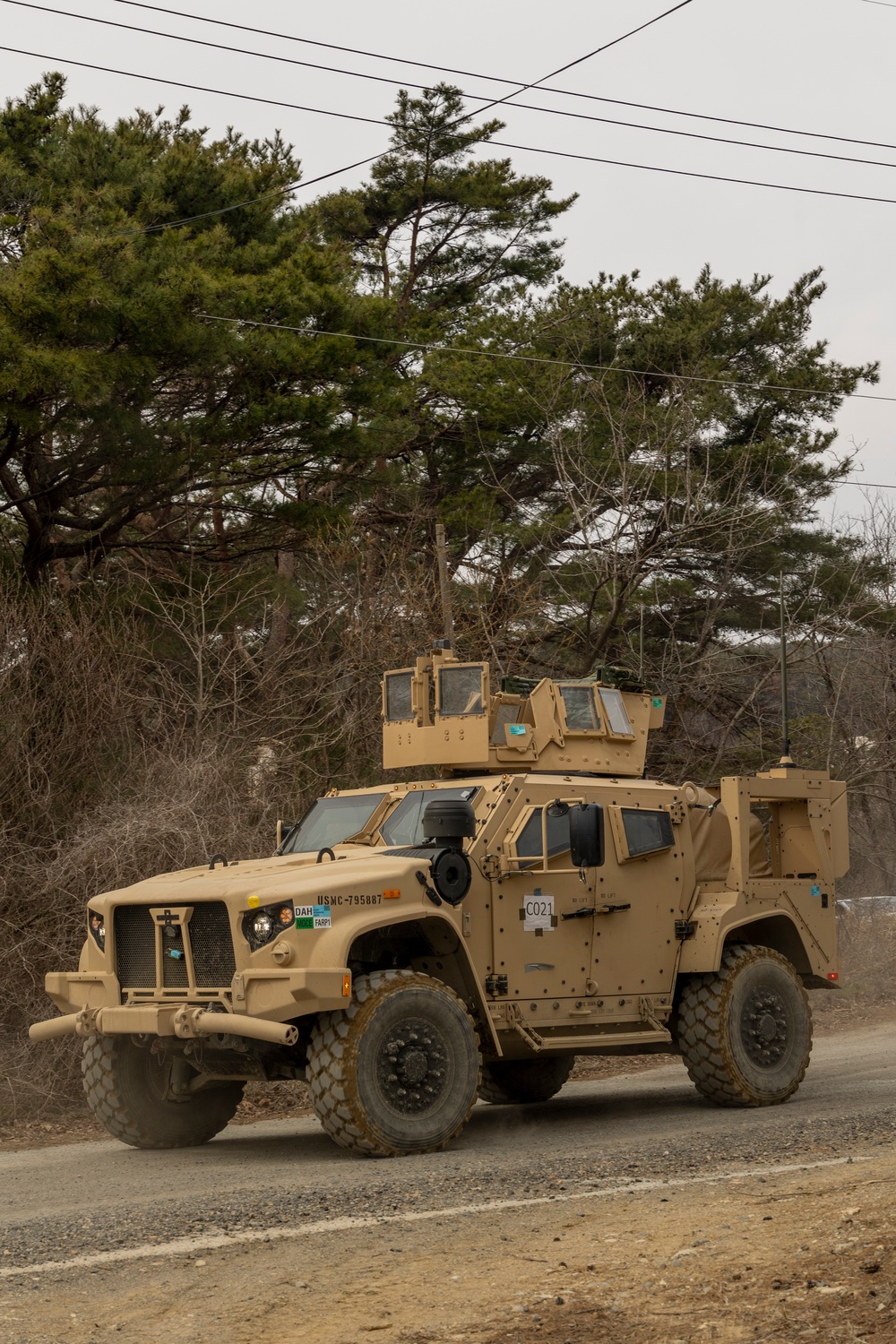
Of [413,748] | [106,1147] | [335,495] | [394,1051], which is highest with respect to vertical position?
[335,495]

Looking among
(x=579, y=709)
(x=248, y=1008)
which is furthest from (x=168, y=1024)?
(x=579, y=709)

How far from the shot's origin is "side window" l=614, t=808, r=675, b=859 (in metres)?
11.0

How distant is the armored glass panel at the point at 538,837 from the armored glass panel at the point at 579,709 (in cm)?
121

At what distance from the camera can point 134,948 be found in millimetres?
9875

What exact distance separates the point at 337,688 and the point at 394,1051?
950 cm

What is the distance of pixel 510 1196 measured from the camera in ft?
25.3

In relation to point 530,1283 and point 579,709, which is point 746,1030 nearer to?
point 579,709

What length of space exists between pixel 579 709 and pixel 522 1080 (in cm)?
298

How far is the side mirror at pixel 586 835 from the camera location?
9953 mm

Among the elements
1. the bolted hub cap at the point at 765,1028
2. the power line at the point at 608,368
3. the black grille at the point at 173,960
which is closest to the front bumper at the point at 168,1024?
the black grille at the point at 173,960

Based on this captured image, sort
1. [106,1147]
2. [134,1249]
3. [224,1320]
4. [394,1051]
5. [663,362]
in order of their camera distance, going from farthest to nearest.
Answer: [663,362], [106,1147], [394,1051], [134,1249], [224,1320]

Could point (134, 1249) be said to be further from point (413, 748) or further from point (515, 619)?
point (515, 619)

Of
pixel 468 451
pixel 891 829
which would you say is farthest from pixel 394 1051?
pixel 891 829

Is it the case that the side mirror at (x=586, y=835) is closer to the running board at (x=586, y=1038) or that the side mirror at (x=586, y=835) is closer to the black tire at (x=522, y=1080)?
the running board at (x=586, y=1038)
